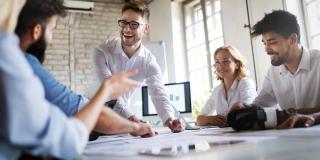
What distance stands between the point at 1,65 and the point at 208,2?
4.40m

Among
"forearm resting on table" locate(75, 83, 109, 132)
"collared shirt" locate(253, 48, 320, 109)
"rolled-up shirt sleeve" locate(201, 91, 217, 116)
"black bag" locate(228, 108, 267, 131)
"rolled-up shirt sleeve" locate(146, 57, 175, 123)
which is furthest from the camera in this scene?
"rolled-up shirt sleeve" locate(201, 91, 217, 116)

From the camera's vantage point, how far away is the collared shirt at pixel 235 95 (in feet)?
7.43

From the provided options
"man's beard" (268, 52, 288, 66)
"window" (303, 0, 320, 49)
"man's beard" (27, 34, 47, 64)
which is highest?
"window" (303, 0, 320, 49)

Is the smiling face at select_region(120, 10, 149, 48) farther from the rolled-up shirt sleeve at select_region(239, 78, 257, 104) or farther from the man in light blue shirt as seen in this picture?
the man in light blue shirt

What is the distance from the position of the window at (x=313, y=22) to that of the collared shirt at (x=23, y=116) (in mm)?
3041

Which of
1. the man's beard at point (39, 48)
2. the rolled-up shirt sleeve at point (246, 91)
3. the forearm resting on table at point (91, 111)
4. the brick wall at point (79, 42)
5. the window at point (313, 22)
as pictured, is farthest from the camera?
the brick wall at point (79, 42)

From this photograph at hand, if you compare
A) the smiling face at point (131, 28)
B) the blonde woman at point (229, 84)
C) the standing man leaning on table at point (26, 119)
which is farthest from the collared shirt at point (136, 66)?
the standing man leaning on table at point (26, 119)

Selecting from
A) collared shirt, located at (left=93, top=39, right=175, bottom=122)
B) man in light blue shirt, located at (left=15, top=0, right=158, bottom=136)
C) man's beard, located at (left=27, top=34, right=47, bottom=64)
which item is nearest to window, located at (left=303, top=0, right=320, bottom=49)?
collared shirt, located at (left=93, top=39, right=175, bottom=122)

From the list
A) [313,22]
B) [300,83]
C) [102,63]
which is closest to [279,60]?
[300,83]

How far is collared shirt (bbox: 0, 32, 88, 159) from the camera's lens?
1.59 ft

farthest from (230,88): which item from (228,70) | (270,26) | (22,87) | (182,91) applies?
(22,87)

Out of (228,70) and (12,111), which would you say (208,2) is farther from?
(12,111)

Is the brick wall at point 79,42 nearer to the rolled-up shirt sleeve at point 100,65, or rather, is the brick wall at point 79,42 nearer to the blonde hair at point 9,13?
the rolled-up shirt sleeve at point 100,65

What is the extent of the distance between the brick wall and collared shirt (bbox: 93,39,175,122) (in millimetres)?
2862
